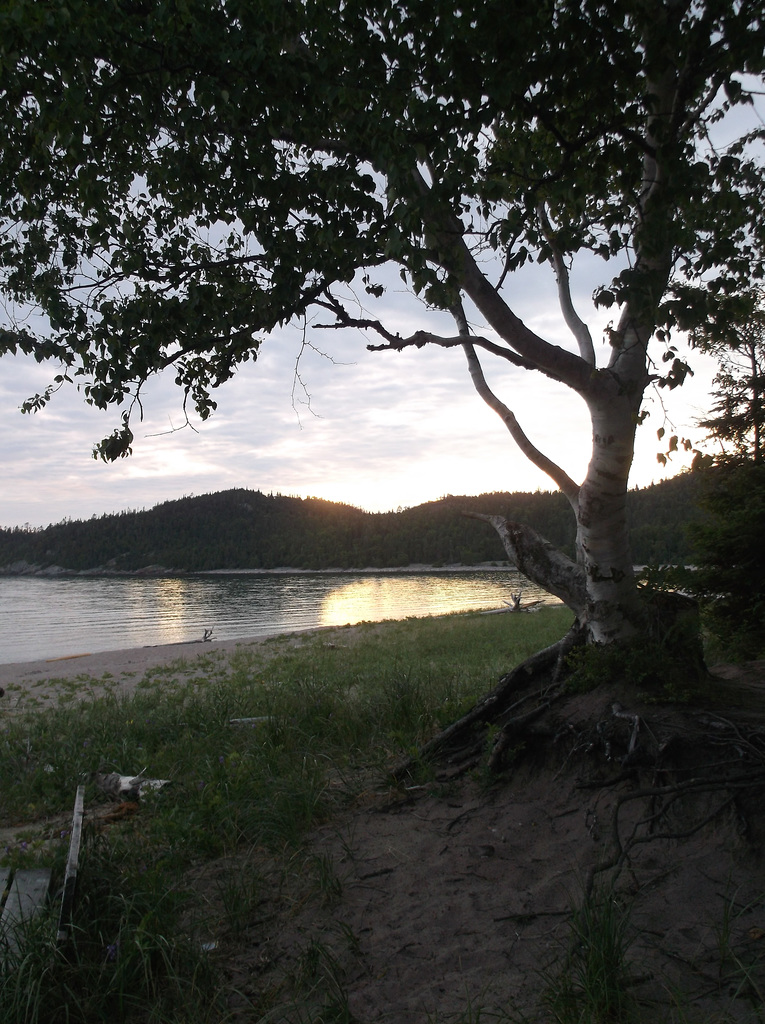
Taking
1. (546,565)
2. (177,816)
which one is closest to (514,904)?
(177,816)

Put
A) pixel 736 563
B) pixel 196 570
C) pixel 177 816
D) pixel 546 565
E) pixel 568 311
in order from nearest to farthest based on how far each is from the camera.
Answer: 1. pixel 177 816
2. pixel 546 565
3. pixel 568 311
4. pixel 736 563
5. pixel 196 570

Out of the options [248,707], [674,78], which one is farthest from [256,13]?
[248,707]

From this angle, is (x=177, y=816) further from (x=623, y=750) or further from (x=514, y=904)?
(x=623, y=750)

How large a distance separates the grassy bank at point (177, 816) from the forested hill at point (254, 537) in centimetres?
10391

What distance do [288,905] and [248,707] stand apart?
16.5ft

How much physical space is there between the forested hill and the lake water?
43965 millimetres

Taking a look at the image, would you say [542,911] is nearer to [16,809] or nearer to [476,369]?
[476,369]

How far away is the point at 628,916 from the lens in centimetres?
286

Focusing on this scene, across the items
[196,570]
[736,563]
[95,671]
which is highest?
[736,563]

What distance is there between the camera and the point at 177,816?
4.66m

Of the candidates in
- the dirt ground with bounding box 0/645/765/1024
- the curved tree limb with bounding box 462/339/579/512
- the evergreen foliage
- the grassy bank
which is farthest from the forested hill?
the dirt ground with bounding box 0/645/765/1024

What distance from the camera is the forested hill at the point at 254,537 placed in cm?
13462

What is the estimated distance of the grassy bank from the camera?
2.97 m

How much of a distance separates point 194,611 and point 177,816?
54654mm
